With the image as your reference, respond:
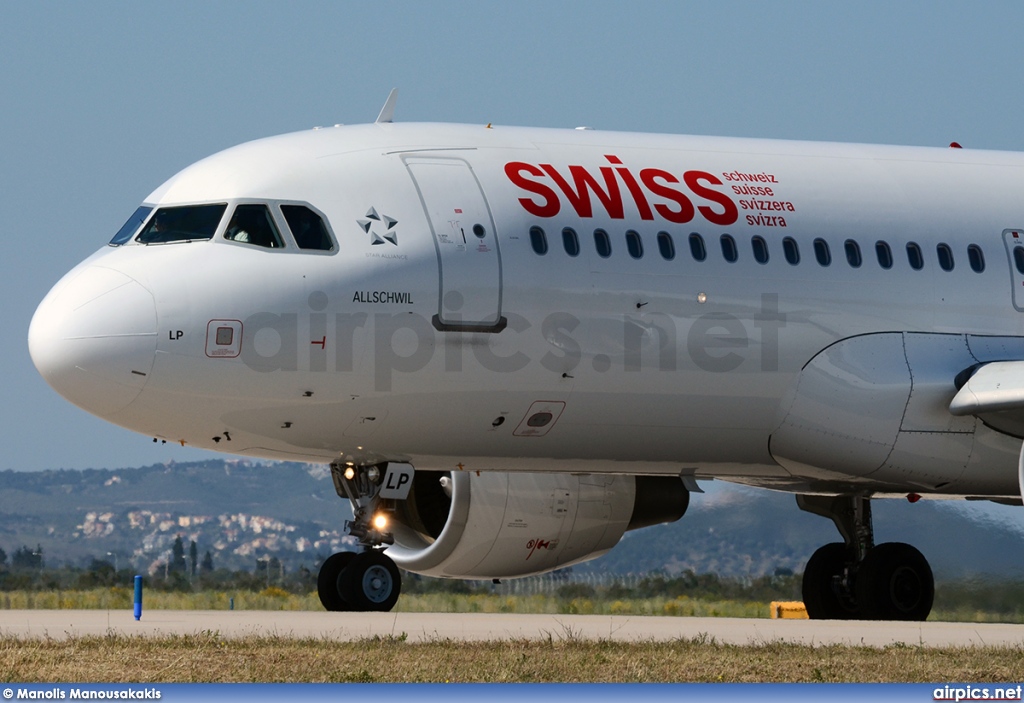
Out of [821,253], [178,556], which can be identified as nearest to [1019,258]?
[821,253]

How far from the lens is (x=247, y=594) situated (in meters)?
28.9

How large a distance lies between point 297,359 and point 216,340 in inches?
28.5

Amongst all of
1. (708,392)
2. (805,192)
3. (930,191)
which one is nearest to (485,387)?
(708,392)

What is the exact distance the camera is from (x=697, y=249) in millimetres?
18031

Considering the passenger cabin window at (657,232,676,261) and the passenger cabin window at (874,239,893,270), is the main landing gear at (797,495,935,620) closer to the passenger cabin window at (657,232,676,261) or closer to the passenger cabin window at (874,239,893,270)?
the passenger cabin window at (874,239,893,270)

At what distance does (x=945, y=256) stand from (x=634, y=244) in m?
3.49

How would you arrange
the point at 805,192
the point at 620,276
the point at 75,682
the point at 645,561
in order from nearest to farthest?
the point at 75,682, the point at 620,276, the point at 805,192, the point at 645,561

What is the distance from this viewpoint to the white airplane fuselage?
16.5m

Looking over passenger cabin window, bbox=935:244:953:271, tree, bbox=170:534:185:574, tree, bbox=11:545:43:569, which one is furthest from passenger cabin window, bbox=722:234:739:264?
tree, bbox=11:545:43:569

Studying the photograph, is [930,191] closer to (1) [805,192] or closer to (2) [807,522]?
(1) [805,192]

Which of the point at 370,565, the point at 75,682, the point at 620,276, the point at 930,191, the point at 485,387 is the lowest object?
the point at 75,682

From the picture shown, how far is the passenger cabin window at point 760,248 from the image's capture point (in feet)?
60.0

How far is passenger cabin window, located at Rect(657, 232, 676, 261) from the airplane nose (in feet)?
15.6

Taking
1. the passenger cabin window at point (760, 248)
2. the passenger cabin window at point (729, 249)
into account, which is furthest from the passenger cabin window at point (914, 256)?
the passenger cabin window at point (729, 249)
